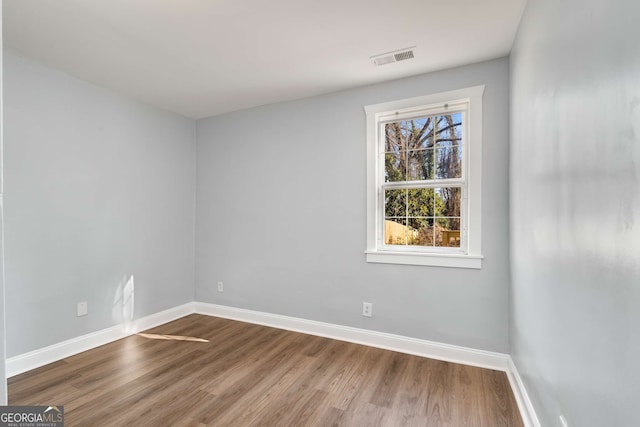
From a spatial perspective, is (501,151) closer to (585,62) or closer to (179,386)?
(585,62)

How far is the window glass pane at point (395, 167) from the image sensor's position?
2.99m

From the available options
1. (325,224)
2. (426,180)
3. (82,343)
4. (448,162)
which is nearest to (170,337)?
(82,343)

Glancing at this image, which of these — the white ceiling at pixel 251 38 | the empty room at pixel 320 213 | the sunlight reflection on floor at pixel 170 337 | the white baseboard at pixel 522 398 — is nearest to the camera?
the empty room at pixel 320 213

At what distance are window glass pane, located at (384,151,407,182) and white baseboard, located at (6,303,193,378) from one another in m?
3.00

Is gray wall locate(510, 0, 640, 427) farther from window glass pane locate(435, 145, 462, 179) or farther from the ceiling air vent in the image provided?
window glass pane locate(435, 145, 462, 179)

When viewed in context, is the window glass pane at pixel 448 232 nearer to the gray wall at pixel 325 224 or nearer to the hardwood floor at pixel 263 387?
the gray wall at pixel 325 224

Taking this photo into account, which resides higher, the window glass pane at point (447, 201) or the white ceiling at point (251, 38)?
the white ceiling at point (251, 38)

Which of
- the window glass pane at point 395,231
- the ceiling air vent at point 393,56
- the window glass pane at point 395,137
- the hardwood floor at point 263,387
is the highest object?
the ceiling air vent at point 393,56

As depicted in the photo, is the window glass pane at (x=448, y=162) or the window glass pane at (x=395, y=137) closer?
the window glass pane at (x=448, y=162)

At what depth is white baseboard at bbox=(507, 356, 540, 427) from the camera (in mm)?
1751

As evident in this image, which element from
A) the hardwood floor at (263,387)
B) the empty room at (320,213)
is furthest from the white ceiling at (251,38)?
the hardwood floor at (263,387)

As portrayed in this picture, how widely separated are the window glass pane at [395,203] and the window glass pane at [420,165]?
175mm

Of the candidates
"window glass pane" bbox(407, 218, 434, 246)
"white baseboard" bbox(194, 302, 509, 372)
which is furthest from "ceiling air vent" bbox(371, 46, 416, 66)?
"white baseboard" bbox(194, 302, 509, 372)

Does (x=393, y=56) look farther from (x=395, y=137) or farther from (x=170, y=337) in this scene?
(x=170, y=337)
